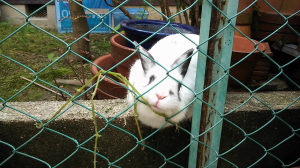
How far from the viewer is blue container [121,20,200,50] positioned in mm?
2604

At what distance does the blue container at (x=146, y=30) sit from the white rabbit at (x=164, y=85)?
1.90 ft

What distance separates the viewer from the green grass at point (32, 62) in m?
3.10

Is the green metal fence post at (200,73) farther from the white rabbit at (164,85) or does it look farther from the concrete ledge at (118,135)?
the concrete ledge at (118,135)

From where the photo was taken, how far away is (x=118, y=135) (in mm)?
1765

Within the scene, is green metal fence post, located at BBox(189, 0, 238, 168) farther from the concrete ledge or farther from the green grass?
the green grass

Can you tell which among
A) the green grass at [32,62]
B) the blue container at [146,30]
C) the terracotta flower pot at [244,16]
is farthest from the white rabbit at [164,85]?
the terracotta flower pot at [244,16]

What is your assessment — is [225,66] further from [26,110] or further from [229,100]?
[26,110]

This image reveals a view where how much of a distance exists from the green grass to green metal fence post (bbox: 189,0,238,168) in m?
1.71

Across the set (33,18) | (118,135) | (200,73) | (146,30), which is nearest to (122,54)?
(146,30)

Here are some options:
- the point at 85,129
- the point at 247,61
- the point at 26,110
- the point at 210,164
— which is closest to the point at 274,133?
the point at 210,164

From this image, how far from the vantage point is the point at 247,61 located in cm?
269

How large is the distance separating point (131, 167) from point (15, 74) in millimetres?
2523

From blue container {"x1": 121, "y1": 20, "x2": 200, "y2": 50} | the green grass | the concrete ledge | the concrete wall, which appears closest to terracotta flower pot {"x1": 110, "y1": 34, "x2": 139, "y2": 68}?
blue container {"x1": 121, "y1": 20, "x2": 200, "y2": 50}

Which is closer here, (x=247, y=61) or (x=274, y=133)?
(x=274, y=133)
